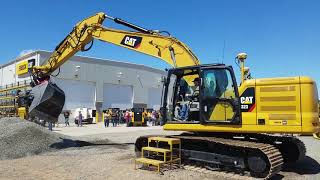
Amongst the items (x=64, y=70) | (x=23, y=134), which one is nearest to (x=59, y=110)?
(x=23, y=134)

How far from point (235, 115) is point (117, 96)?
42.5 metres

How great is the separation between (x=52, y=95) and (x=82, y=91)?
3426 centimetres

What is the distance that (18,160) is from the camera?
11.8 m

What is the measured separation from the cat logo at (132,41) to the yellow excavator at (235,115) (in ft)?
5.12

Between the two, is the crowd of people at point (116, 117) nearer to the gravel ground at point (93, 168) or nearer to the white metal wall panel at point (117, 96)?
the white metal wall panel at point (117, 96)

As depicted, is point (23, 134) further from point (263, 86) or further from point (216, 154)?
point (263, 86)

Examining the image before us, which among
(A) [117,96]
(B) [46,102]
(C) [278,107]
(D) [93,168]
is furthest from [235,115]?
(A) [117,96]

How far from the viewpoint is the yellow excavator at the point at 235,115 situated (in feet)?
29.8

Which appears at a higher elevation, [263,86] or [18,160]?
[263,86]

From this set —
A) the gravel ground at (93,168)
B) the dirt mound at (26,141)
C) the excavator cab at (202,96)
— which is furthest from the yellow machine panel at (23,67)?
the excavator cab at (202,96)

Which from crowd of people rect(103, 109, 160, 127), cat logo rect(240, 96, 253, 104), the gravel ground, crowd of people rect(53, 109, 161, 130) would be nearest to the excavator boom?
the gravel ground

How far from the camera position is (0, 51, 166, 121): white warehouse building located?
45.2 metres

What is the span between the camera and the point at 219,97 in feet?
32.3

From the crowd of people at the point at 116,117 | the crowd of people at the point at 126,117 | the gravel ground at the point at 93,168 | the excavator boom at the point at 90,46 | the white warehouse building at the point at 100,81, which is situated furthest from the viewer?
the white warehouse building at the point at 100,81
